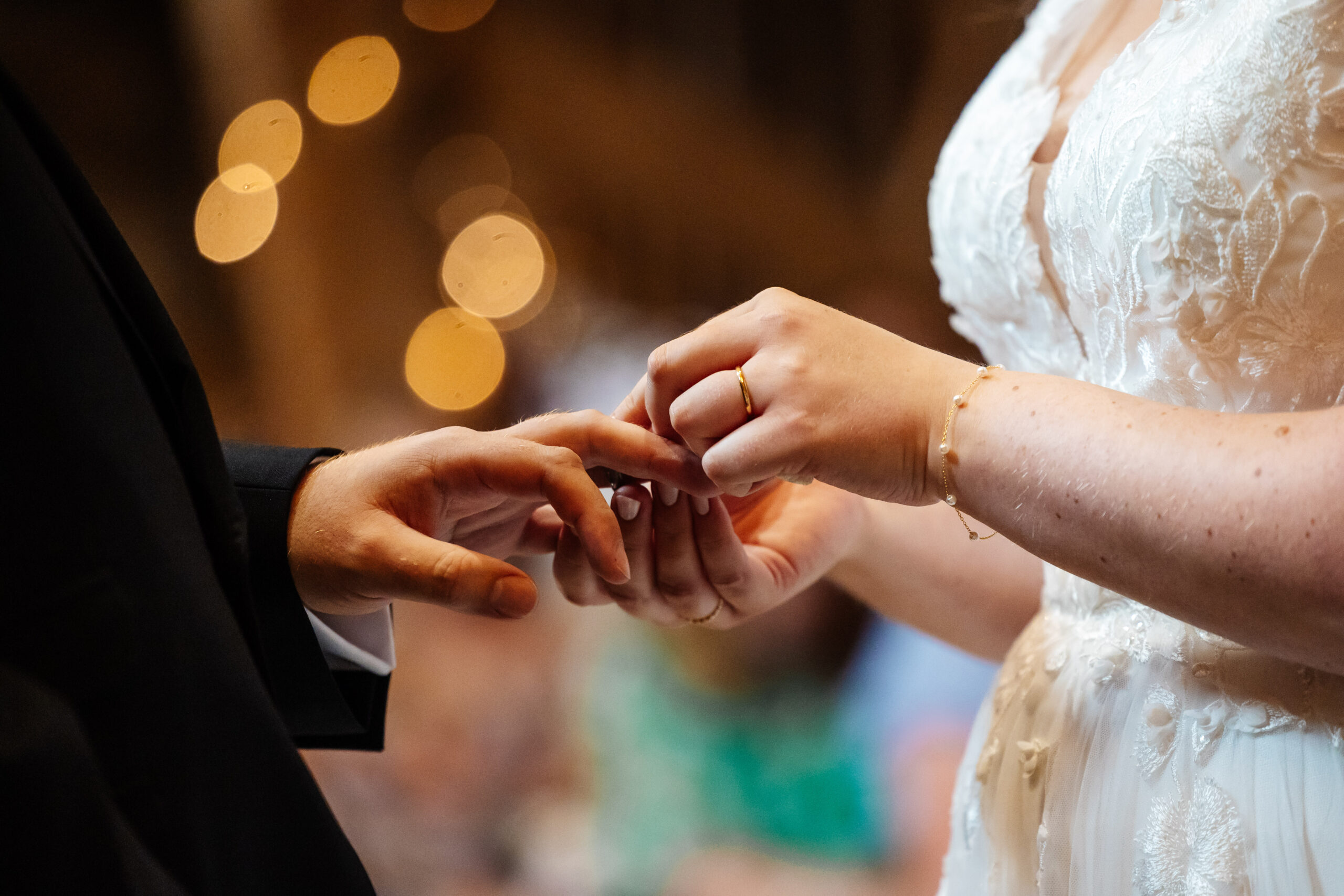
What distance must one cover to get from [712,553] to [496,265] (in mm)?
1427

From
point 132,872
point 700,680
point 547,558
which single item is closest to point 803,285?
point 547,558

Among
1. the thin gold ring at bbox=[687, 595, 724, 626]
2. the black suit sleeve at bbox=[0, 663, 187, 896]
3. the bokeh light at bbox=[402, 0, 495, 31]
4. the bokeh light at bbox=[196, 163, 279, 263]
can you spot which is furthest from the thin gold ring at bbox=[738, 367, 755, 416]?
the bokeh light at bbox=[402, 0, 495, 31]

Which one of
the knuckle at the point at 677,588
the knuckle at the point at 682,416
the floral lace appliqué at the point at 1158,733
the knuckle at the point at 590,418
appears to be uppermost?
the knuckle at the point at 682,416

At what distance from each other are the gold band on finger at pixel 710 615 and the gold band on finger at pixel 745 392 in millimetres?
212

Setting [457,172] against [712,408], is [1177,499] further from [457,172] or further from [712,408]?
[457,172]

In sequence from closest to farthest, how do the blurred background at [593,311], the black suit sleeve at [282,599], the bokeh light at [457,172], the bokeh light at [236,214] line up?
the black suit sleeve at [282,599], the bokeh light at [236,214], the blurred background at [593,311], the bokeh light at [457,172]

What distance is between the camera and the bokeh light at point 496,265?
1676 millimetres

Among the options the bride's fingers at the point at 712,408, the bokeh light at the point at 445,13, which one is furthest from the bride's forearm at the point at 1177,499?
the bokeh light at the point at 445,13

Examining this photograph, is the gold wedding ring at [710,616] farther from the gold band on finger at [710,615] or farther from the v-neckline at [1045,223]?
the v-neckline at [1045,223]

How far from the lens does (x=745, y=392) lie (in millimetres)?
446

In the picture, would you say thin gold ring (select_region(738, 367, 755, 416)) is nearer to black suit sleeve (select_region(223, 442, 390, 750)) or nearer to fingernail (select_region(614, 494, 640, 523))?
fingernail (select_region(614, 494, 640, 523))

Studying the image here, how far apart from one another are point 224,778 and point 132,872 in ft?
0.15

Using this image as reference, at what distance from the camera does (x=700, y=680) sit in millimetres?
1846

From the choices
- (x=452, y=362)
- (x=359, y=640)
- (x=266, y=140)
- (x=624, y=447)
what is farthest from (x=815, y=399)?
(x=452, y=362)
